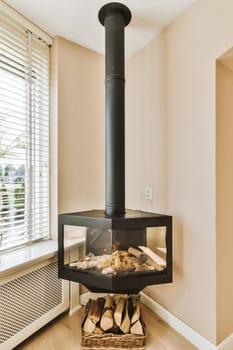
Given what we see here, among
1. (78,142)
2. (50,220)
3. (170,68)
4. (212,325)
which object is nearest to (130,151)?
(78,142)

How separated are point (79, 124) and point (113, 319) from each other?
178 centimetres

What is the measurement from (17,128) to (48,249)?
1.08m

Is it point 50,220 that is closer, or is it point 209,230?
point 209,230

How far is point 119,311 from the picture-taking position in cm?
182

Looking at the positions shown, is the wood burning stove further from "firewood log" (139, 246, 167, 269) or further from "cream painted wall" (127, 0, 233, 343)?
"cream painted wall" (127, 0, 233, 343)

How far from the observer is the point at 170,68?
6.54 ft

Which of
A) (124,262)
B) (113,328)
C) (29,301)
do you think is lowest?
(113,328)

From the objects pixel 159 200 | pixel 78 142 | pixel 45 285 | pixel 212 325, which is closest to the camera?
pixel 212 325

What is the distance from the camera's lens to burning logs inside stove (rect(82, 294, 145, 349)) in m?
1.70

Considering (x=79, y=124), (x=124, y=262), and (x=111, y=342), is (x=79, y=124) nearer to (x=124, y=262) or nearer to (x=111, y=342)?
(x=124, y=262)

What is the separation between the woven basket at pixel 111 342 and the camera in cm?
170

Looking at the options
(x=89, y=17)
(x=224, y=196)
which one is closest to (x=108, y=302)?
(x=224, y=196)

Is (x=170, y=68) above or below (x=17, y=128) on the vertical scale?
above

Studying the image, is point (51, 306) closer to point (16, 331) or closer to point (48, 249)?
point (16, 331)
